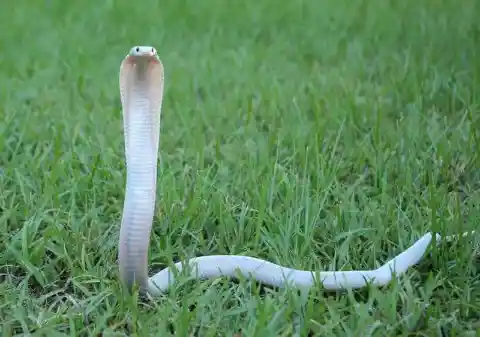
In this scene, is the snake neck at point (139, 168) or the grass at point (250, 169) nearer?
the snake neck at point (139, 168)

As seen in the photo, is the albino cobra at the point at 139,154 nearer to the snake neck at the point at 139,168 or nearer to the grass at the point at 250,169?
the snake neck at the point at 139,168

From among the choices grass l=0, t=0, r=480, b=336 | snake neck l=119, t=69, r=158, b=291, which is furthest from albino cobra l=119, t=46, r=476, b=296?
grass l=0, t=0, r=480, b=336

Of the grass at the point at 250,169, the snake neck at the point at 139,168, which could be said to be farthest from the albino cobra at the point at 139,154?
the grass at the point at 250,169

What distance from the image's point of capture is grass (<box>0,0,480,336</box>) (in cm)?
234

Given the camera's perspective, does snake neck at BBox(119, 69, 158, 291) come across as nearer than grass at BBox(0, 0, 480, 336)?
Yes

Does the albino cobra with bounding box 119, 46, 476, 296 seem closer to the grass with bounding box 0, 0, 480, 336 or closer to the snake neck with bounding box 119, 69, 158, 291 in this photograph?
the snake neck with bounding box 119, 69, 158, 291

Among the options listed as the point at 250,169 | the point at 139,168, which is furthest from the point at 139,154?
the point at 250,169

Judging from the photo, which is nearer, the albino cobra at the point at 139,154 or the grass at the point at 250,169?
the albino cobra at the point at 139,154

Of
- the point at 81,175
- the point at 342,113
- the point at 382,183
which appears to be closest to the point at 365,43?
the point at 342,113

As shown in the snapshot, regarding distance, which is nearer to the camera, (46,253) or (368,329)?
(368,329)

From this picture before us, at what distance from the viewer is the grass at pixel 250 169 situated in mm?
2342

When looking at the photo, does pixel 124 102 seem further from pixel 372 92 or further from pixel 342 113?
pixel 372 92

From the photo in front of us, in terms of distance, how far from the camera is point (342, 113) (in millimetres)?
3953

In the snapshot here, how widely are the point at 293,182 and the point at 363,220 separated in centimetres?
36
